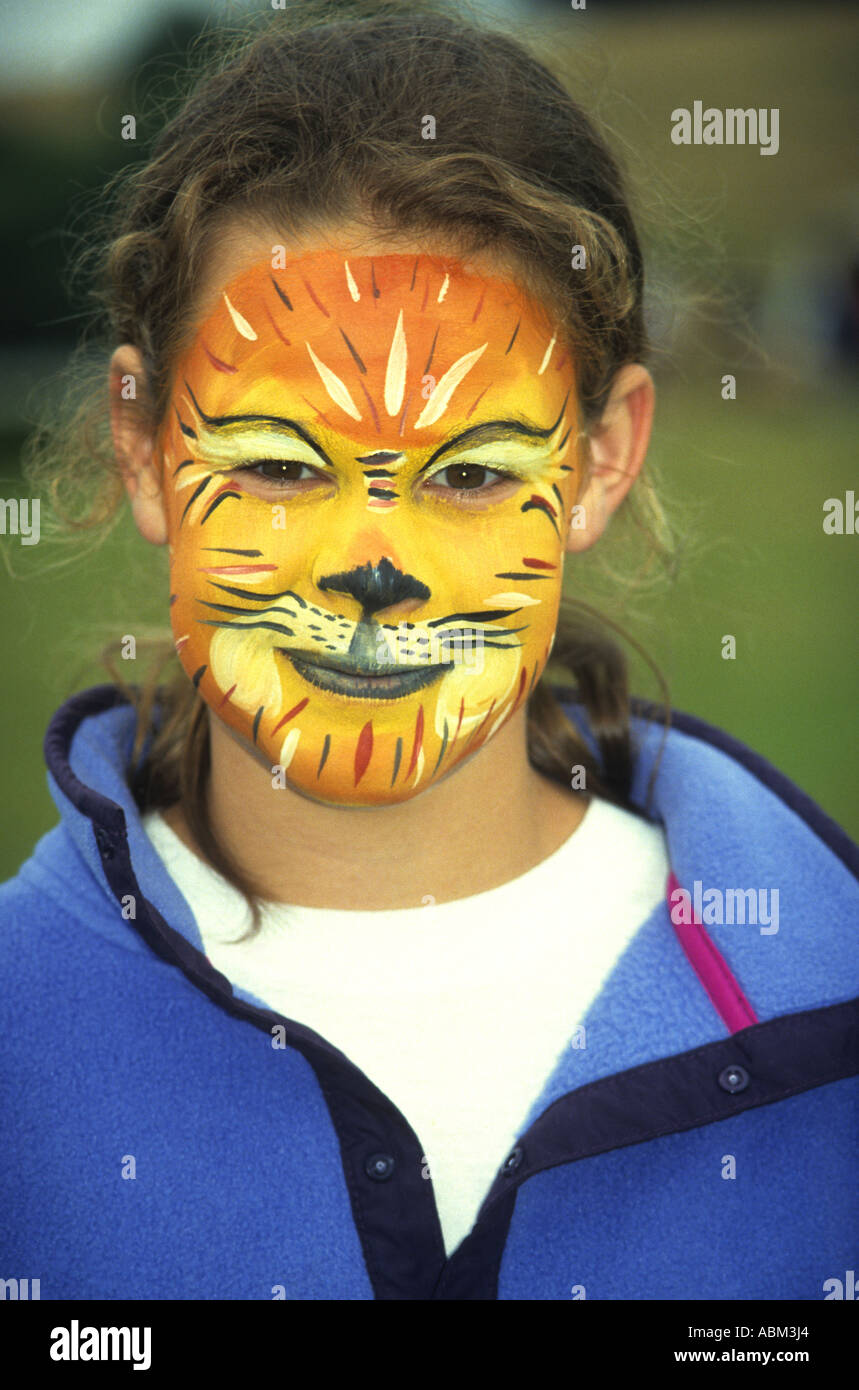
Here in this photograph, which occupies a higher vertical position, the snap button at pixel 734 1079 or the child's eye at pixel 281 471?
the child's eye at pixel 281 471

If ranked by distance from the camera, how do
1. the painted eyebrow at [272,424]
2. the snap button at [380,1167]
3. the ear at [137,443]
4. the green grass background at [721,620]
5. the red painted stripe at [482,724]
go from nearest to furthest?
the snap button at [380,1167] < the painted eyebrow at [272,424] < the red painted stripe at [482,724] < the ear at [137,443] < the green grass background at [721,620]

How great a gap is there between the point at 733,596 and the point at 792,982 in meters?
8.19

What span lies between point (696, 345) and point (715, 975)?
2085 mm

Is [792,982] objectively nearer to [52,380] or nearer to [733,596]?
[52,380]

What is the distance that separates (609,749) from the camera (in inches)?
93.2

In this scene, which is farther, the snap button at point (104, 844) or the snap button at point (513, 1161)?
the snap button at point (104, 844)

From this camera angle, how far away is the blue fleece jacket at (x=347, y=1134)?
1.73m

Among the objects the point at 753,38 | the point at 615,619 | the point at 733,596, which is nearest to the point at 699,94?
the point at 753,38

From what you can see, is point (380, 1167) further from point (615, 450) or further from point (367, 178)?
point (367, 178)

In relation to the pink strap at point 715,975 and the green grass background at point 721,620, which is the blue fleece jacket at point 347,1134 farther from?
the green grass background at point 721,620

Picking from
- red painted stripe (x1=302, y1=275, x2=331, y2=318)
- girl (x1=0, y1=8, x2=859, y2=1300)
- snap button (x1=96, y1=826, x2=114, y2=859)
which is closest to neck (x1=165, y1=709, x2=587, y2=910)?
girl (x1=0, y1=8, x2=859, y2=1300)

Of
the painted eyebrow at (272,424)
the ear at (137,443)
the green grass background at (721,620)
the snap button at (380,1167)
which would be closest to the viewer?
the snap button at (380,1167)

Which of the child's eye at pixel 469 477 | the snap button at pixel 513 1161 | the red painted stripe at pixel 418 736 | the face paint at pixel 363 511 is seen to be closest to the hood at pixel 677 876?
the snap button at pixel 513 1161

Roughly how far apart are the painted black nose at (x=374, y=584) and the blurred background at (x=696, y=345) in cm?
72
